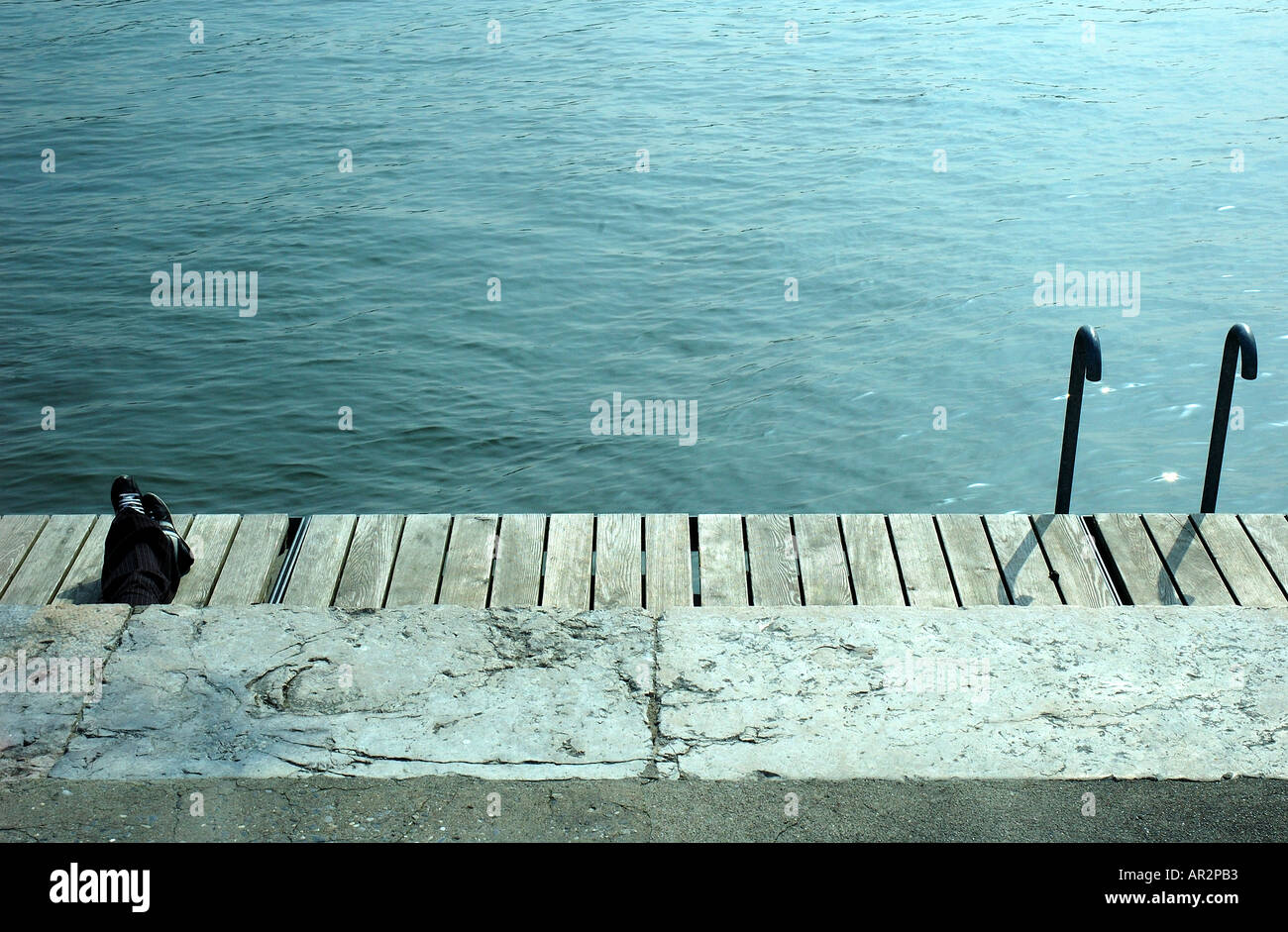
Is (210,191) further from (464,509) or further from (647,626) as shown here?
(647,626)

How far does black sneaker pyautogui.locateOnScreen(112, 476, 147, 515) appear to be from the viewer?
4.54 meters

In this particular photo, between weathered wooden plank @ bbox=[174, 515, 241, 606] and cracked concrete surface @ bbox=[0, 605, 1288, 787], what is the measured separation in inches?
22.5

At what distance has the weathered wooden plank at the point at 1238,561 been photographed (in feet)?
13.4

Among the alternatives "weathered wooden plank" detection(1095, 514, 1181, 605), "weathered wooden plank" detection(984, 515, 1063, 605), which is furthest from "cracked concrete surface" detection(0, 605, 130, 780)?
"weathered wooden plank" detection(1095, 514, 1181, 605)

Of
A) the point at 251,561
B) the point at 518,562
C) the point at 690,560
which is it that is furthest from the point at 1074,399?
the point at 251,561

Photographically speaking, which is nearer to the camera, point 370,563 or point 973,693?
point 973,693

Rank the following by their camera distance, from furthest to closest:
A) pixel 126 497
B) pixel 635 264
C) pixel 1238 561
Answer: pixel 635 264 < pixel 126 497 < pixel 1238 561

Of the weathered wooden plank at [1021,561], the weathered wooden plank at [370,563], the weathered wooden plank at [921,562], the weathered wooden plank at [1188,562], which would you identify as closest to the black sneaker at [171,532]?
the weathered wooden plank at [370,563]

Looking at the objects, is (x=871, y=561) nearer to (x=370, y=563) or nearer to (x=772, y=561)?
(x=772, y=561)

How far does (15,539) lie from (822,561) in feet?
10.0

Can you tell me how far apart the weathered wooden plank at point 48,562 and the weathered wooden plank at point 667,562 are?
83.6 inches

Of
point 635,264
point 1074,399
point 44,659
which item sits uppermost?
point 1074,399

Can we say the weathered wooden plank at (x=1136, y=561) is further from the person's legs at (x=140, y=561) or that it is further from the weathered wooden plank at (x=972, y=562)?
the person's legs at (x=140, y=561)

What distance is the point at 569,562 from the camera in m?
4.37
